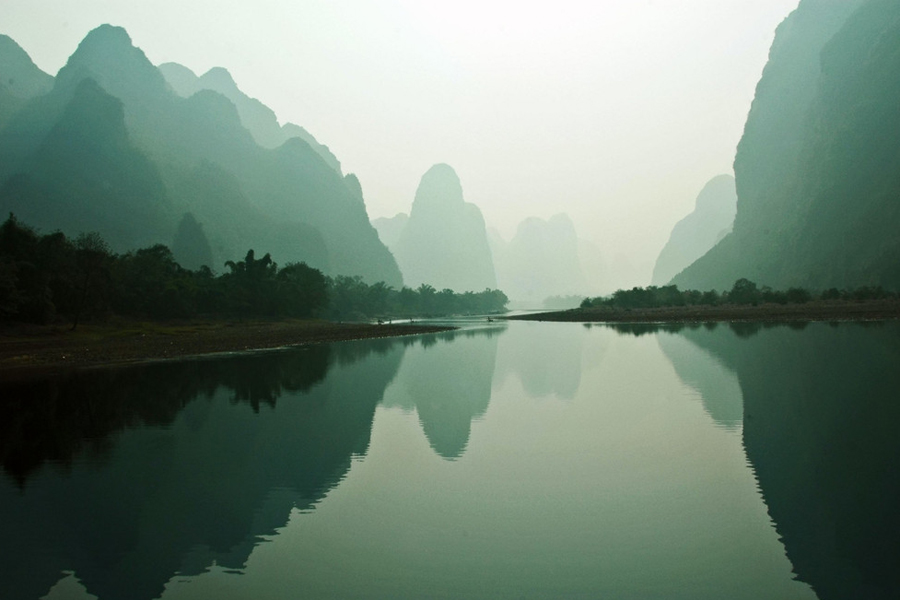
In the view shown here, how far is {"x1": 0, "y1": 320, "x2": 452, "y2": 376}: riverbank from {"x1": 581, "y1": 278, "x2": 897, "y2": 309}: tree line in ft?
253

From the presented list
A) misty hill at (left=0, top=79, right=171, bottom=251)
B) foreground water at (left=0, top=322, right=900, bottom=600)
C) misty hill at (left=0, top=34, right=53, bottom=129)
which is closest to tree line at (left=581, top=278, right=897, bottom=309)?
foreground water at (left=0, top=322, right=900, bottom=600)

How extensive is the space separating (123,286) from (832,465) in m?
76.3

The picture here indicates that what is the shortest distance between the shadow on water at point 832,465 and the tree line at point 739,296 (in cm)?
9174

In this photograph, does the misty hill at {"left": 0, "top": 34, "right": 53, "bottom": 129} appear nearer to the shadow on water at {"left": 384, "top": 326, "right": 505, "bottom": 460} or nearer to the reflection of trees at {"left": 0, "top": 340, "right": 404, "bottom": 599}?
the shadow on water at {"left": 384, "top": 326, "right": 505, "bottom": 460}

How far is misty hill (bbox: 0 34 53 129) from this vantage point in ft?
600

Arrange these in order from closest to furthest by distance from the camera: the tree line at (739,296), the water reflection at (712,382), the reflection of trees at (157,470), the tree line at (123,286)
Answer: the reflection of trees at (157,470), the water reflection at (712,382), the tree line at (123,286), the tree line at (739,296)

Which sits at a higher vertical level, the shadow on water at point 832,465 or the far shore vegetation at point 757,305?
the far shore vegetation at point 757,305

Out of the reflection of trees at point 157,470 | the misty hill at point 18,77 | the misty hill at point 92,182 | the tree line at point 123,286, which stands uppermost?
the misty hill at point 18,77

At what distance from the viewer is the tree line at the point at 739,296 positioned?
10812cm

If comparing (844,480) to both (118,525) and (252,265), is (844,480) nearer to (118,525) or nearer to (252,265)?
(118,525)

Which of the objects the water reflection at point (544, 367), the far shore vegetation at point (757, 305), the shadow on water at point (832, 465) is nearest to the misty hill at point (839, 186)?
the far shore vegetation at point (757, 305)

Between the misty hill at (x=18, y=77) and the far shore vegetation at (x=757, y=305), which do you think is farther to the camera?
the misty hill at (x=18, y=77)

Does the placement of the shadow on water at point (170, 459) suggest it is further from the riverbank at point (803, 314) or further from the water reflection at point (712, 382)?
the riverbank at point (803, 314)

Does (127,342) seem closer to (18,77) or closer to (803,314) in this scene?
(803,314)
